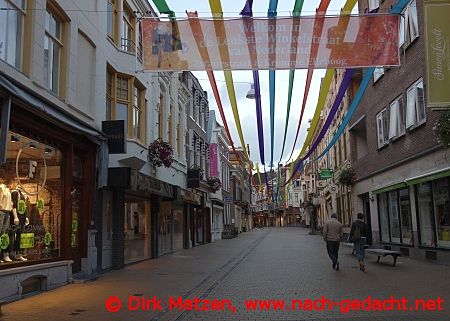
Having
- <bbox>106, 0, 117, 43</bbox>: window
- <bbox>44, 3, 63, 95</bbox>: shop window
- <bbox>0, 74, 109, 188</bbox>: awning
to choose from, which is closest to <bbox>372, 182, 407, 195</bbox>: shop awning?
<bbox>0, 74, 109, 188</bbox>: awning

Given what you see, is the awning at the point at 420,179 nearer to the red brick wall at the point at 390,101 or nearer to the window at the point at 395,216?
the window at the point at 395,216

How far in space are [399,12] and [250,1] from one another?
294 cm

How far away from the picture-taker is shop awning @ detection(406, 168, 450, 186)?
13616 mm

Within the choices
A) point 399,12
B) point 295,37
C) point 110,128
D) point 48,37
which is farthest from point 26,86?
point 399,12

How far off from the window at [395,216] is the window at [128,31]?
11376mm

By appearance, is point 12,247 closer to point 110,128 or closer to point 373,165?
point 110,128

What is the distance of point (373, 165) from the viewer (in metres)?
22.8

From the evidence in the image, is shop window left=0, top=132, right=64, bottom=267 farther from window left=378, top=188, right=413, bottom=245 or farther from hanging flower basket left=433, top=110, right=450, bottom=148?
window left=378, top=188, right=413, bottom=245

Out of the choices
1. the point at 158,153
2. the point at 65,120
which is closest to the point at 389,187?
the point at 158,153

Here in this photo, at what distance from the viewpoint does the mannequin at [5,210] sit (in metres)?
9.76

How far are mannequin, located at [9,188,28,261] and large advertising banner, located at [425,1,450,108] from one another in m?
9.45

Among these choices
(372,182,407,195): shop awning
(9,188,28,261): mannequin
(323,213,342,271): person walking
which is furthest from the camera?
(372,182,407,195): shop awning

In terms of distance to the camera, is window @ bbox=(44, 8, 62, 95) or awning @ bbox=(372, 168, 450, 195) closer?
window @ bbox=(44, 8, 62, 95)

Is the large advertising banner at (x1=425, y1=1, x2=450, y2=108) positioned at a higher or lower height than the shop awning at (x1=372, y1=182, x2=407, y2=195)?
higher
